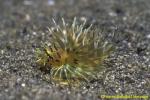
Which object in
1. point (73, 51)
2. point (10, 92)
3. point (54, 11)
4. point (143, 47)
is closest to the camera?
point (10, 92)

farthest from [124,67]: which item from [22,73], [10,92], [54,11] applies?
[54,11]

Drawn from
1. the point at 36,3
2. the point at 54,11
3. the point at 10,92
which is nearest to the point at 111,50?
the point at 10,92

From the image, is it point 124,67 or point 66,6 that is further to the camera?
point 66,6

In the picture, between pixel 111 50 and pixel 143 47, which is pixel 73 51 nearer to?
pixel 111 50

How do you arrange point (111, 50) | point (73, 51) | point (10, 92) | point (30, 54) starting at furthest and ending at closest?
point (30, 54)
point (111, 50)
point (73, 51)
point (10, 92)

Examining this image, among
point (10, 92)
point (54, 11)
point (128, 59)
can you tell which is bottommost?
point (10, 92)

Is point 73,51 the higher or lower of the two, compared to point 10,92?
higher
